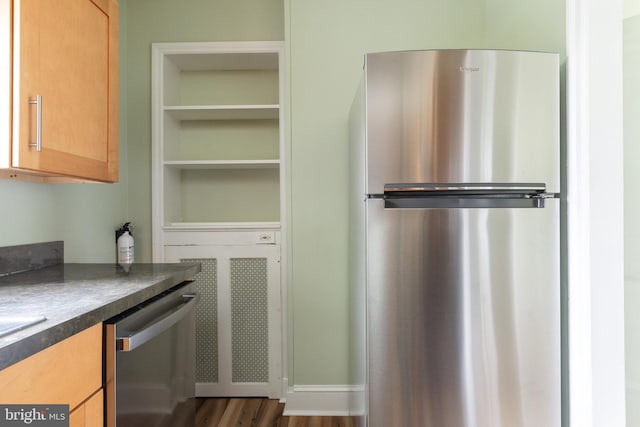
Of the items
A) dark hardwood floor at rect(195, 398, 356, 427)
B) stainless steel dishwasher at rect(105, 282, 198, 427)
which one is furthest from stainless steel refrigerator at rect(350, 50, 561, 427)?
dark hardwood floor at rect(195, 398, 356, 427)

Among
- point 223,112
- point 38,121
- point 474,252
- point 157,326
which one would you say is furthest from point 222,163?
point 474,252

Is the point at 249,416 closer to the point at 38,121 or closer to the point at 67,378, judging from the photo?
the point at 67,378

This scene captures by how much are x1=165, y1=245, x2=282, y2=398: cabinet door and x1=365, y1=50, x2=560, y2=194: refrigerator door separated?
51.5 inches

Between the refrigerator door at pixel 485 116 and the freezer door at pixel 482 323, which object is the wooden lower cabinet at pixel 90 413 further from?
the refrigerator door at pixel 485 116

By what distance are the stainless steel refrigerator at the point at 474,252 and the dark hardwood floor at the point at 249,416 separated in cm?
81

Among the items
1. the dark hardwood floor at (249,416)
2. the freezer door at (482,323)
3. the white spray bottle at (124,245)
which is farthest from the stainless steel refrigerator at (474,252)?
the white spray bottle at (124,245)

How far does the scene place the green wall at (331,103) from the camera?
2.25 m

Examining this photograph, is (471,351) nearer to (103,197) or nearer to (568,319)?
(568,319)

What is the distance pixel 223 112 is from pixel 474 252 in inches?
69.3

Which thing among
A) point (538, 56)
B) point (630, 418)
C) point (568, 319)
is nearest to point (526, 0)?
point (538, 56)

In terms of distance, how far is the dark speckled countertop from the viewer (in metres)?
0.78

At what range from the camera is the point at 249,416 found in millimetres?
2213

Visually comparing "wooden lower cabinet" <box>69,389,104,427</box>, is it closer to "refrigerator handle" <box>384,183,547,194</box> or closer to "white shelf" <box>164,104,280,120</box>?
"refrigerator handle" <box>384,183,547,194</box>

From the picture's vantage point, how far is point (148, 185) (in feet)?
8.07
